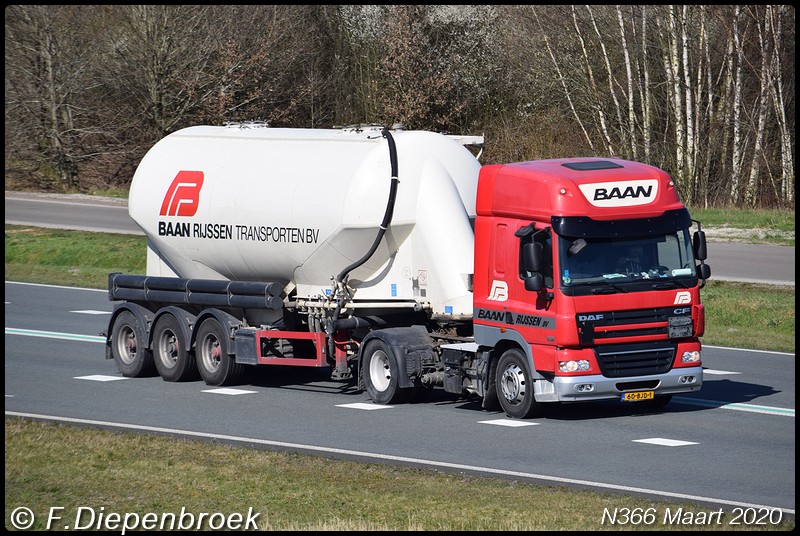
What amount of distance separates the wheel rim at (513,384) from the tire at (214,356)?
15.0ft

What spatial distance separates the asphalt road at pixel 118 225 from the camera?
30484mm

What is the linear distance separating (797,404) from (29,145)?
4085 centimetres

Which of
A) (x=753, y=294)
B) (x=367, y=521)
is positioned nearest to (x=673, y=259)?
(x=367, y=521)

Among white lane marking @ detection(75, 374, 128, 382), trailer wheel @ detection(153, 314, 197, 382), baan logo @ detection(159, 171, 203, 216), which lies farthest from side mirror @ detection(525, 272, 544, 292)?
white lane marking @ detection(75, 374, 128, 382)

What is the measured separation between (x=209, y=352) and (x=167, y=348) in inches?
33.3

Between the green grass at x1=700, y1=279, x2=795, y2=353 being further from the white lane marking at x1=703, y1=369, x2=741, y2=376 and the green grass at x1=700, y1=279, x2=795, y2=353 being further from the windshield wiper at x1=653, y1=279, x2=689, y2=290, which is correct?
the windshield wiper at x1=653, y1=279, x2=689, y2=290

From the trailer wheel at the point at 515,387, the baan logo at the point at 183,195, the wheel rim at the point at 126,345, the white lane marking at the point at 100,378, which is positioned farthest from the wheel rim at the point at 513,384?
the wheel rim at the point at 126,345

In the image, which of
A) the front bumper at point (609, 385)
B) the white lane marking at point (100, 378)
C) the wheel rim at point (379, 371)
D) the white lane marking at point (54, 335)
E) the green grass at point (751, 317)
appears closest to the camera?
the front bumper at point (609, 385)

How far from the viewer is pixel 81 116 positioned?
52750 mm

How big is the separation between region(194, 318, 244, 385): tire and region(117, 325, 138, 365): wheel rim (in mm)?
1395

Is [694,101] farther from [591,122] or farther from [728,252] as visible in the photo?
[728,252]

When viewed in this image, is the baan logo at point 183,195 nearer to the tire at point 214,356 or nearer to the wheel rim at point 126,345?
the tire at point 214,356

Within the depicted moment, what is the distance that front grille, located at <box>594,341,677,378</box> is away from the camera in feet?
51.1

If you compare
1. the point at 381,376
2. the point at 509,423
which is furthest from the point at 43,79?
the point at 509,423
